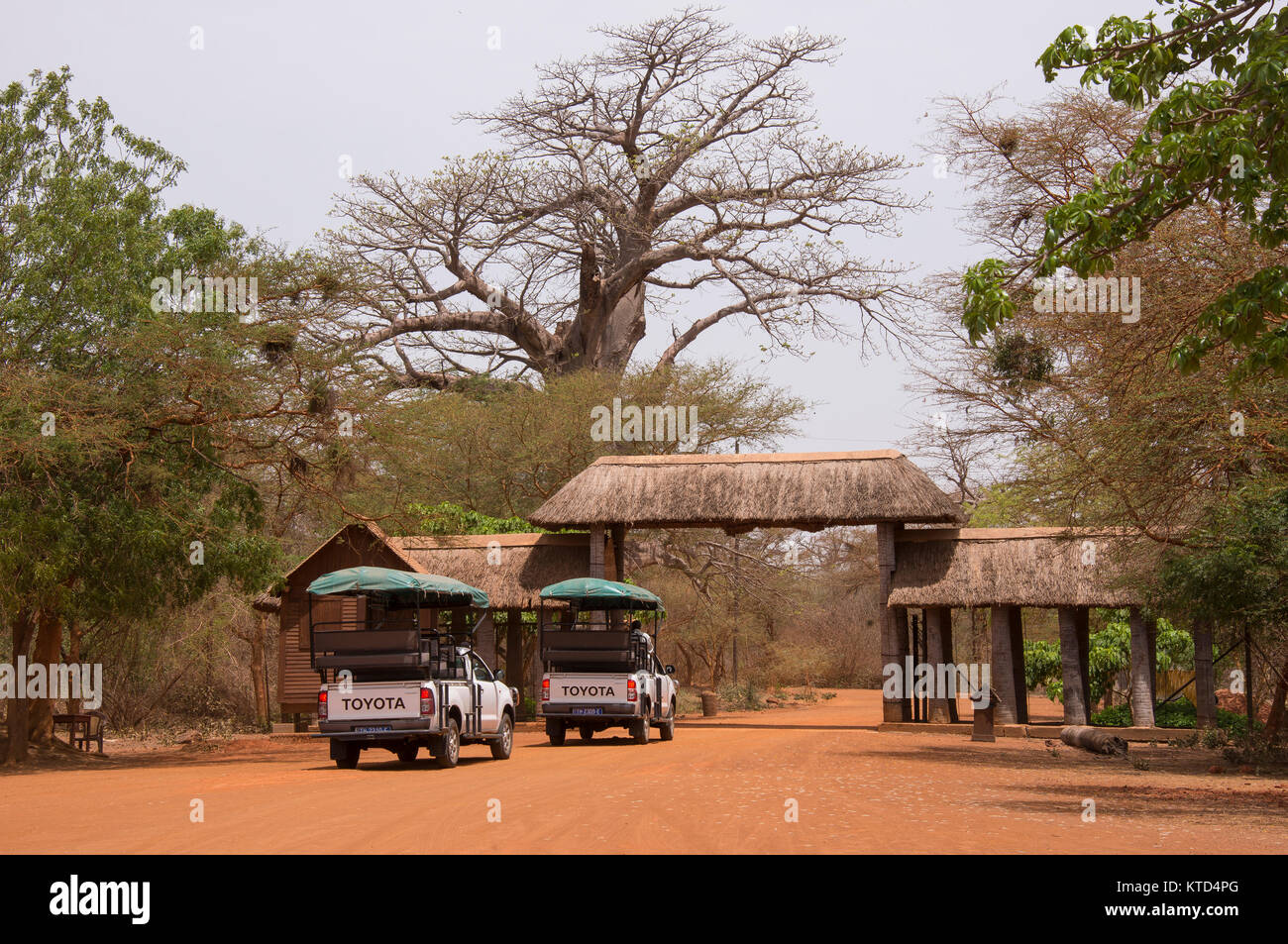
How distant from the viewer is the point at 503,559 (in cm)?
2752

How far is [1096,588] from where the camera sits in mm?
23047

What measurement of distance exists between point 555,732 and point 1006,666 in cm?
893

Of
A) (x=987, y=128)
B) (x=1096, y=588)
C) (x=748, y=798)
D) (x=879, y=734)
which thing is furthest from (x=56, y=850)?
(x=987, y=128)

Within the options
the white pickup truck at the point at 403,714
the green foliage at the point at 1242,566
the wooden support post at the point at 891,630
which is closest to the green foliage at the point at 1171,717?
the wooden support post at the point at 891,630

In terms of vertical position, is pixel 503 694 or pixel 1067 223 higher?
pixel 1067 223

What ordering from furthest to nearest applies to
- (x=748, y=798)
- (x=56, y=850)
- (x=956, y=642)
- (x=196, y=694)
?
(x=956, y=642)
(x=196, y=694)
(x=748, y=798)
(x=56, y=850)

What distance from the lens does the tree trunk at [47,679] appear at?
19.0 m

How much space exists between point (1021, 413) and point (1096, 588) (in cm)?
817

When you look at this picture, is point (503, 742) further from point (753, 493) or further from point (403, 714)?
point (753, 493)

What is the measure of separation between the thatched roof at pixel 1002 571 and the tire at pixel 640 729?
19.5 ft

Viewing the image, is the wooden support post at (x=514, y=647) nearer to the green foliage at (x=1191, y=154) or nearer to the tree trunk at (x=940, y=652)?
the tree trunk at (x=940, y=652)

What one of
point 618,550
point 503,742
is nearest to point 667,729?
point 503,742

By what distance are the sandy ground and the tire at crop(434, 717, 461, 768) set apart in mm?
187

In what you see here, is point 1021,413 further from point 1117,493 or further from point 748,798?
point 748,798
